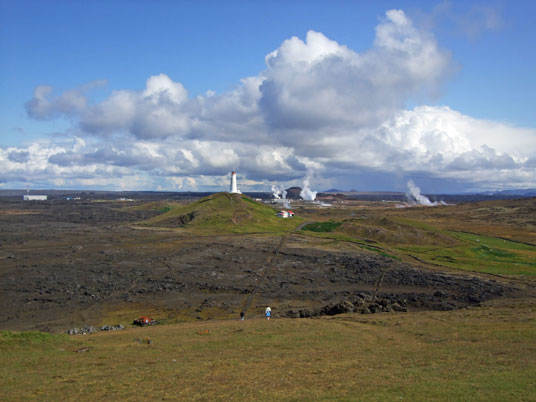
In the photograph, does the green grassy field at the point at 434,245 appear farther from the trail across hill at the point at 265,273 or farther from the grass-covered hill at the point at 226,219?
the trail across hill at the point at 265,273

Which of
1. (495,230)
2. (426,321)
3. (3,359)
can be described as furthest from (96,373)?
(495,230)

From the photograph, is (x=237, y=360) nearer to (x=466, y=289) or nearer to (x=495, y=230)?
(x=466, y=289)

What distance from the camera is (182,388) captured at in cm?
1969

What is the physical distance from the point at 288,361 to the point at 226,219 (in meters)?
107

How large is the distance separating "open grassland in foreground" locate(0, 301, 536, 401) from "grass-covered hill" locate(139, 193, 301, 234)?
273 feet

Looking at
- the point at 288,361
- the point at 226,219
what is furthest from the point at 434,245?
the point at 288,361

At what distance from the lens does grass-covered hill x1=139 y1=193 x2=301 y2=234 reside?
12334 cm

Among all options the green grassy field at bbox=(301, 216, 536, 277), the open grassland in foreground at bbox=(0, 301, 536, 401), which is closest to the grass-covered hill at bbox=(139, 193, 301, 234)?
the green grassy field at bbox=(301, 216, 536, 277)

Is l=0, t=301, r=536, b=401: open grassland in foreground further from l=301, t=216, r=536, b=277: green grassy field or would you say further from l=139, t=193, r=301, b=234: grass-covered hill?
l=139, t=193, r=301, b=234: grass-covered hill

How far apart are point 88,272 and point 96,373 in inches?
1754

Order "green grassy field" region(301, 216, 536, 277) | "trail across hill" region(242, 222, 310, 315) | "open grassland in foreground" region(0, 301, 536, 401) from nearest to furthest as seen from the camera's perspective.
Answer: "open grassland in foreground" region(0, 301, 536, 401) → "trail across hill" region(242, 222, 310, 315) → "green grassy field" region(301, 216, 536, 277)

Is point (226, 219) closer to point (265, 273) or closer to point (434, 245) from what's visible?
point (434, 245)

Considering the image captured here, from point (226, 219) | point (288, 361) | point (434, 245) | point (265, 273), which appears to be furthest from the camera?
point (226, 219)

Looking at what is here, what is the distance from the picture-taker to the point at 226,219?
429 ft
